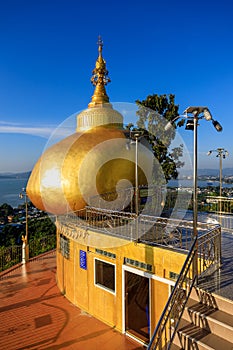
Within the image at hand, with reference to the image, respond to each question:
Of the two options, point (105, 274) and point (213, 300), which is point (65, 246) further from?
point (213, 300)

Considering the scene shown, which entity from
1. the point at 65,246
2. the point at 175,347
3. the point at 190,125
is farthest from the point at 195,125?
the point at 65,246

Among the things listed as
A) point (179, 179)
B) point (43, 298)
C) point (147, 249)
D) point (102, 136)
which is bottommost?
point (43, 298)

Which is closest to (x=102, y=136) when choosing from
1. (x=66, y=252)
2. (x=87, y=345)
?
(x=66, y=252)

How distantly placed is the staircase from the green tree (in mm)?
8375

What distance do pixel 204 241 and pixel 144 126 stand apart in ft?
27.0

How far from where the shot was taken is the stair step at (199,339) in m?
3.74

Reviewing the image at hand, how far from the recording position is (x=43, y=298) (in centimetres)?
1095

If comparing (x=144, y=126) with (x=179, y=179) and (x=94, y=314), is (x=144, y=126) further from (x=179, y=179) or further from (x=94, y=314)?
(x=94, y=314)

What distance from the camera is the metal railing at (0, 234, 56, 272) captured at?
14969mm

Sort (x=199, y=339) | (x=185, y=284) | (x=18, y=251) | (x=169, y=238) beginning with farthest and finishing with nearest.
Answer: (x=18, y=251)
(x=169, y=238)
(x=185, y=284)
(x=199, y=339)

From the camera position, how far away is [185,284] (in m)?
4.99

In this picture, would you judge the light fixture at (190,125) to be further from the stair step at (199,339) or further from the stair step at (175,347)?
the stair step at (175,347)

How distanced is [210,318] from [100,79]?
50.1ft

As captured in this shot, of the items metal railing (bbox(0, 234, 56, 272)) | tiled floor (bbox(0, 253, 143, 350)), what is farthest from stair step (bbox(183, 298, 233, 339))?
metal railing (bbox(0, 234, 56, 272))
